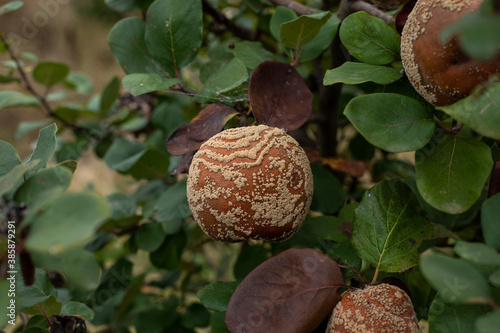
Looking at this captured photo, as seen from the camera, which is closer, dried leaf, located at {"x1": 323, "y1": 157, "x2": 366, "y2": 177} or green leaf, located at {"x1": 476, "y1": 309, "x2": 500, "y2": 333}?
green leaf, located at {"x1": 476, "y1": 309, "x2": 500, "y2": 333}

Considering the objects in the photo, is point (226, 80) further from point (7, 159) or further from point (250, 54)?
point (7, 159)

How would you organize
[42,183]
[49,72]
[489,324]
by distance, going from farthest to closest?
1. [49,72]
2. [42,183]
3. [489,324]

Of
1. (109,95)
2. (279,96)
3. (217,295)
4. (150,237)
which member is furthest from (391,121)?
(109,95)

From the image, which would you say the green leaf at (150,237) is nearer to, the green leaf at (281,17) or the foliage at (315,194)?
the foliage at (315,194)

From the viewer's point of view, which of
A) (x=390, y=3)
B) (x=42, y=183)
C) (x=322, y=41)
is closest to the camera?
(x=42, y=183)

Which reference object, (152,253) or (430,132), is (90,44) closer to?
(152,253)

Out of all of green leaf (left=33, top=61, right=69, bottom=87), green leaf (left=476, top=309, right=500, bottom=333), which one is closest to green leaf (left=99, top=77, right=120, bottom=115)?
green leaf (left=33, top=61, right=69, bottom=87)

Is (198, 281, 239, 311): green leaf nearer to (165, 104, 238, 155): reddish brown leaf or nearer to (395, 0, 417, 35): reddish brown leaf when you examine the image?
(165, 104, 238, 155): reddish brown leaf

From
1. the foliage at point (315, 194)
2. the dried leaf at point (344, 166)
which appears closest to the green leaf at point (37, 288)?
the foliage at point (315, 194)
